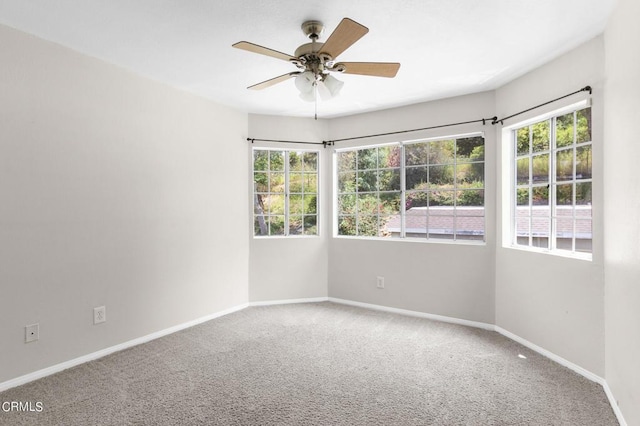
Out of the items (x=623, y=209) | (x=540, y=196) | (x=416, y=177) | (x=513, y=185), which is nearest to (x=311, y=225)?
(x=416, y=177)

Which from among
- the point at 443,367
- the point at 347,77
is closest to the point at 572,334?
the point at 443,367

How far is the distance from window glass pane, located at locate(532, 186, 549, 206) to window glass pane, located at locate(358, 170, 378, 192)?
68.9 inches

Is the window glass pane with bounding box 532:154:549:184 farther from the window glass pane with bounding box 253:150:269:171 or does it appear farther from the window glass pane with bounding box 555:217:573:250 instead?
the window glass pane with bounding box 253:150:269:171

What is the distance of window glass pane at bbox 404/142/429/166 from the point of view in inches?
161

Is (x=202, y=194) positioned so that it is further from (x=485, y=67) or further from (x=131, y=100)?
(x=485, y=67)

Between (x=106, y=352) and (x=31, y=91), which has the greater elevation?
(x=31, y=91)

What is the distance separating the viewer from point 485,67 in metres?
3.05

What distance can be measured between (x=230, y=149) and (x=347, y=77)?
1711 millimetres

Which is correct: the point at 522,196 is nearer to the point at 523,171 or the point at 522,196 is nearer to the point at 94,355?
the point at 523,171

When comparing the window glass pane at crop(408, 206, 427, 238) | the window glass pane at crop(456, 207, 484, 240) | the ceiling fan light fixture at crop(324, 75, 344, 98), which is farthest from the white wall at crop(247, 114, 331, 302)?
the ceiling fan light fixture at crop(324, 75, 344, 98)

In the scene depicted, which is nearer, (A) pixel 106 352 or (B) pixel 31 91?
(B) pixel 31 91

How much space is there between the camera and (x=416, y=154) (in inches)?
164

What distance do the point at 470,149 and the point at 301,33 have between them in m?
2.28

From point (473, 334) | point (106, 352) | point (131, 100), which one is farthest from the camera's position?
point (473, 334)
